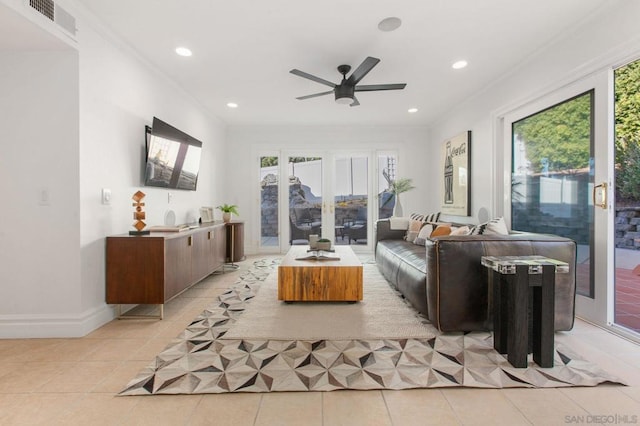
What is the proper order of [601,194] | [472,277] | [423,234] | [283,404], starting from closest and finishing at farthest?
[283,404]
[472,277]
[601,194]
[423,234]

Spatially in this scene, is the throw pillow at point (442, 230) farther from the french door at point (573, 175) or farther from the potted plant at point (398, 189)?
the potted plant at point (398, 189)

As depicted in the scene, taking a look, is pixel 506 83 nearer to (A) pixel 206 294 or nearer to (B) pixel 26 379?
Result: (A) pixel 206 294

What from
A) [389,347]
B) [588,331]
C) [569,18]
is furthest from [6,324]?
[569,18]

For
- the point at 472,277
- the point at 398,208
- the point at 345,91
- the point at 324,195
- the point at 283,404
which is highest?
the point at 345,91

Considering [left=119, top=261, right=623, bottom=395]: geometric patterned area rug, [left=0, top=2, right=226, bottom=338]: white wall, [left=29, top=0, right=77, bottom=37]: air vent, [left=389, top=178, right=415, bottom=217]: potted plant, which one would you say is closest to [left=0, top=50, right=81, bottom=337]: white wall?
[left=0, top=2, right=226, bottom=338]: white wall

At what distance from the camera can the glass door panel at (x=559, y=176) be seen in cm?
268

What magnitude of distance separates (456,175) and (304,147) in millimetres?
2848

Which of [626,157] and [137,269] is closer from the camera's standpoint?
[626,157]

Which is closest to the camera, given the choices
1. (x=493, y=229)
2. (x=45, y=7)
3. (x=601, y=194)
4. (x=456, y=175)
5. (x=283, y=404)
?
(x=283, y=404)

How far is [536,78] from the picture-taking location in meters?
3.18

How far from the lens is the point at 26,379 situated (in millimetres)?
1782

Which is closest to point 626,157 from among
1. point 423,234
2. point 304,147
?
point 423,234

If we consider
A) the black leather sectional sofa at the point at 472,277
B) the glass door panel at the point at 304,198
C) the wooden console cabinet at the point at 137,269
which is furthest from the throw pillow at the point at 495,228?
the glass door panel at the point at 304,198

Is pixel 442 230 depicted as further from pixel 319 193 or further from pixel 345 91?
pixel 319 193
